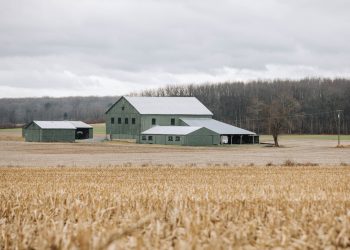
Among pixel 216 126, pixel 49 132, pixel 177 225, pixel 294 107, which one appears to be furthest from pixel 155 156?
pixel 294 107

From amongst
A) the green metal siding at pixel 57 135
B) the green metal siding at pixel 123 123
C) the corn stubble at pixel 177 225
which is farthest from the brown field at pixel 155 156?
the corn stubble at pixel 177 225

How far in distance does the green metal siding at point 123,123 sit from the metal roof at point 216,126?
8584 millimetres

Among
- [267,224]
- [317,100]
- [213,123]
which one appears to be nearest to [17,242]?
[267,224]

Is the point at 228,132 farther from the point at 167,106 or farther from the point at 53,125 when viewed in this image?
the point at 53,125

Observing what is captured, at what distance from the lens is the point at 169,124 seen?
106500mm

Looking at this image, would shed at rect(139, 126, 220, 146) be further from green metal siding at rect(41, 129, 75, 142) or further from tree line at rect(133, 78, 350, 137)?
tree line at rect(133, 78, 350, 137)

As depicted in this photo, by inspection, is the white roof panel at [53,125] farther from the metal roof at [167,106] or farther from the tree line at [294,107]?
the tree line at [294,107]

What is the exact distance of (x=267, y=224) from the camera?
7.28 meters

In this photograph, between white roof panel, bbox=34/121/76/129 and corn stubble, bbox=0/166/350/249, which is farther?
white roof panel, bbox=34/121/76/129

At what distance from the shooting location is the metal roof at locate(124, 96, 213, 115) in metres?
107

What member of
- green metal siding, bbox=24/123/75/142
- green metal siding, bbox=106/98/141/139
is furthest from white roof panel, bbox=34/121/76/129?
green metal siding, bbox=106/98/141/139

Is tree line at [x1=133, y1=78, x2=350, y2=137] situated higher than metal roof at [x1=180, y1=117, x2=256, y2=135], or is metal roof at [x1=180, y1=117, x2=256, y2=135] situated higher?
tree line at [x1=133, y1=78, x2=350, y2=137]

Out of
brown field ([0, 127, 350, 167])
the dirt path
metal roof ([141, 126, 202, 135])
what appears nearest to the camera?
brown field ([0, 127, 350, 167])

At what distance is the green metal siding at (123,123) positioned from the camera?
106 meters
